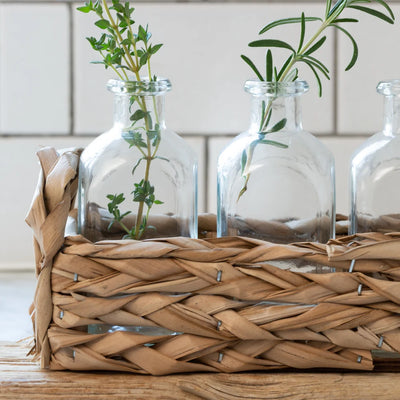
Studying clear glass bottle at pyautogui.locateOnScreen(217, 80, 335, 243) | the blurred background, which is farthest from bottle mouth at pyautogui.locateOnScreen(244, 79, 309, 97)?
the blurred background

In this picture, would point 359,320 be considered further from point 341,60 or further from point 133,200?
point 341,60

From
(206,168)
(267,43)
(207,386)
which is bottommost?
(207,386)

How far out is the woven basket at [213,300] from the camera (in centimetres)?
40

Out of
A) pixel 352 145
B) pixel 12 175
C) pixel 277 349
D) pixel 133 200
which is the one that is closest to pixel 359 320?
pixel 277 349

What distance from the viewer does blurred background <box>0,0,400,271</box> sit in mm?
882

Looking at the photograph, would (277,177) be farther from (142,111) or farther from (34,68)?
(34,68)

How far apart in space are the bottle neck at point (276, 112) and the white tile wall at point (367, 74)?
1.44ft

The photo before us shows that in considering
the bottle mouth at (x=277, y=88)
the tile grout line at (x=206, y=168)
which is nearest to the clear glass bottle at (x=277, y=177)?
the bottle mouth at (x=277, y=88)

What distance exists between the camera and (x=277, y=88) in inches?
18.0

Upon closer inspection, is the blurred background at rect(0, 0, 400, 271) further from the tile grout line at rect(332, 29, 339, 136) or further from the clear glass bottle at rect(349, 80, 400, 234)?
the clear glass bottle at rect(349, 80, 400, 234)

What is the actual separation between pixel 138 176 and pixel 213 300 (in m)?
0.12

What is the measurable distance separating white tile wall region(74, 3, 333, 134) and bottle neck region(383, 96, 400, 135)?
0.42m

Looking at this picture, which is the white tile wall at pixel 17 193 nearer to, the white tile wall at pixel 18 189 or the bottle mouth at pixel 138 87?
the white tile wall at pixel 18 189

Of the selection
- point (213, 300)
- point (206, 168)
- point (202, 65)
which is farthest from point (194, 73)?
point (213, 300)
